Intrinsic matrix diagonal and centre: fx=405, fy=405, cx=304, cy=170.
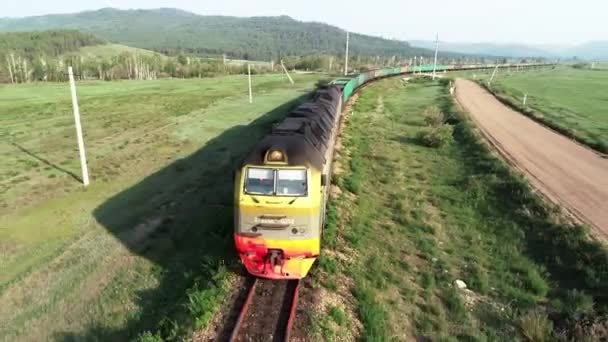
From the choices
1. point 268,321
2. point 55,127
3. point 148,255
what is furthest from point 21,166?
point 268,321

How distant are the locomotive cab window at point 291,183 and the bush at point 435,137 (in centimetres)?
2000

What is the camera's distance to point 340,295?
39.2 ft

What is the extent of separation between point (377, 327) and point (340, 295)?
1.64 m

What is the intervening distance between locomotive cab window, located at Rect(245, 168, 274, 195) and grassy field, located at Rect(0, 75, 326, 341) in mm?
2840

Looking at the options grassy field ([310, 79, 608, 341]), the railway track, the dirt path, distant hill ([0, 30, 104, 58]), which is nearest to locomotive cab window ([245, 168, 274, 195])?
the railway track

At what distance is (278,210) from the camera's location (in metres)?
11.0

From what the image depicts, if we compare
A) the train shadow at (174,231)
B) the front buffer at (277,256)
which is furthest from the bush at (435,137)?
the front buffer at (277,256)

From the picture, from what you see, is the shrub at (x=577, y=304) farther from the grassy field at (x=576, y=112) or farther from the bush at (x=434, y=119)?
the bush at (x=434, y=119)

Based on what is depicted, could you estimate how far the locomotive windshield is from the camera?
36.7 feet

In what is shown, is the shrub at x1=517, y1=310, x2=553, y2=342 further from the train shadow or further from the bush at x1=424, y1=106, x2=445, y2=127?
the bush at x1=424, y1=106, x2=445, y2=127

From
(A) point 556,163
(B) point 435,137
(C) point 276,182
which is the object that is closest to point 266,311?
(C) point 276,182

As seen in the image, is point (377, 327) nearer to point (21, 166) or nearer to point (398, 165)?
point (398, 165)

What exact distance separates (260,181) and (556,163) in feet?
67.9

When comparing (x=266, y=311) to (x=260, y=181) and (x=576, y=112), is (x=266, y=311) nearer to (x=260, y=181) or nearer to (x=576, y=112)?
A: (x=260, y=181)
